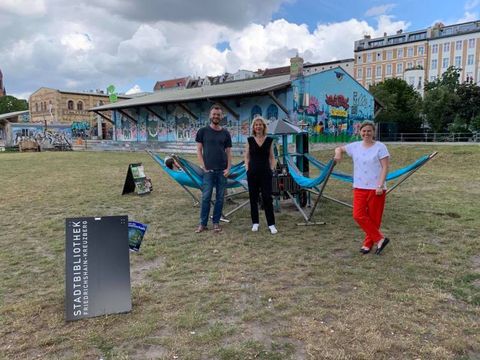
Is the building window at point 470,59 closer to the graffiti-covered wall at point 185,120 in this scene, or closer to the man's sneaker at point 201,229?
the graffiti-covered wall at point 185,120

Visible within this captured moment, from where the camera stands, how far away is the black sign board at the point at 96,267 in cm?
282

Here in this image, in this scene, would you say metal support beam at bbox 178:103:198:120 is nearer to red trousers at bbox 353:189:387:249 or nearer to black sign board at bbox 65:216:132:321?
red trousers at bbox 353:189:387:249

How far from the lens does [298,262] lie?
4043mm

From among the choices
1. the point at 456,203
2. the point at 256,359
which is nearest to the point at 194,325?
the point at 256,359

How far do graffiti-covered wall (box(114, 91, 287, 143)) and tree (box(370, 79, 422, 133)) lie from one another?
60.5ft

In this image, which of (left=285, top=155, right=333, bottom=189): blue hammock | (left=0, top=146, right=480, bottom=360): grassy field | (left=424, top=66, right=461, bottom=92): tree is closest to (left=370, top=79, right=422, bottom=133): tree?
(left=424, top=66, right=461, bottom=92): tree

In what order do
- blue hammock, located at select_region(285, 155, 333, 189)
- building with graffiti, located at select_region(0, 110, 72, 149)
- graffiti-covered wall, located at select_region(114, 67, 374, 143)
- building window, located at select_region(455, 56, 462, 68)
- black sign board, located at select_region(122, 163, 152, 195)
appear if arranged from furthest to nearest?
1. building window, located at select_region(455, 56, 462, 68)
2. building with graffiti, located at select_region(0, 110, 72, 149)
3. graffiti-covered wall, located at select_region(114, 67, 374, 143)
4. black sign board, located at select_region(122, 163, 152, 195)
5. blue hammock, located at select_region(285, 155, 333, 189)

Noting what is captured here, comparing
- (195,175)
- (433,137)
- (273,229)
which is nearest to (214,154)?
(195,175)

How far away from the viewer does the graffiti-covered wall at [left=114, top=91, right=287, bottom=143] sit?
2278 cm

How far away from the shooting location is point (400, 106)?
1666 inches

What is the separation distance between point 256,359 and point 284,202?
509 cm

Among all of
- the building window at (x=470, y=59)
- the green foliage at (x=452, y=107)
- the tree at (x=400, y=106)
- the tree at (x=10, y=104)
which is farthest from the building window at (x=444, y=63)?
the tree at (x=10, y=104)

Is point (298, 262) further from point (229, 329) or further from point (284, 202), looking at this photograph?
point (284, 202)

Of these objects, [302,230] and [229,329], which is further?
[302,230]
